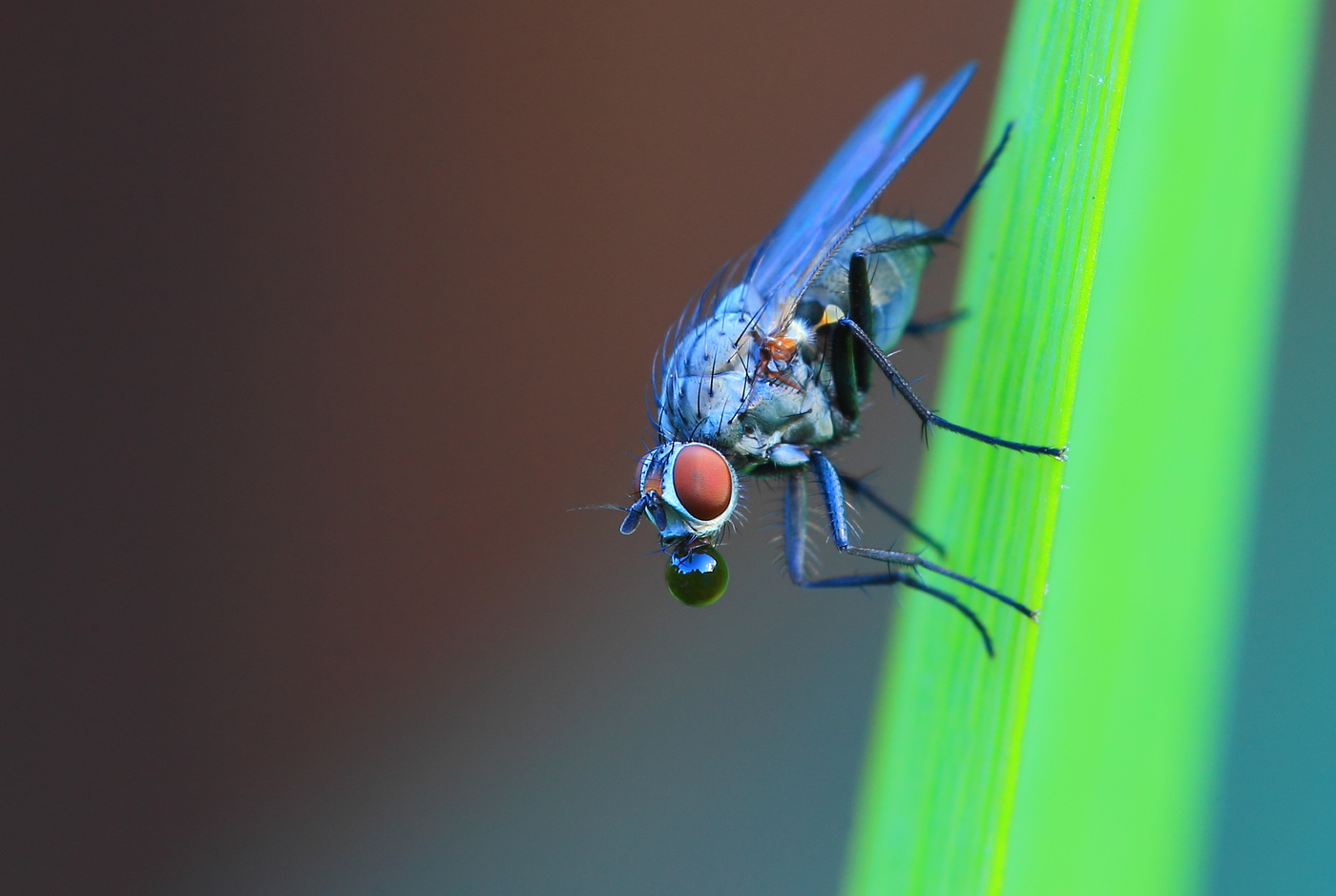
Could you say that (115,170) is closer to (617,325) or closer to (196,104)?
(196,104)

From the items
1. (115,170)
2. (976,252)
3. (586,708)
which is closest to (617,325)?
(586,708)

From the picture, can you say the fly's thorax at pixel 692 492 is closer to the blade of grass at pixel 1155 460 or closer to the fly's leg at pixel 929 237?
the fly's leg at pixel 929 237

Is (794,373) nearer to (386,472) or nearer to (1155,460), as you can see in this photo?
(1155,460)

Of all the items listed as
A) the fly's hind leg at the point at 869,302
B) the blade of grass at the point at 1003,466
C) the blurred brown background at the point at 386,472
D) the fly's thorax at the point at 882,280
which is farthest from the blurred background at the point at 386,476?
the blade of grass at the point at 1003,466

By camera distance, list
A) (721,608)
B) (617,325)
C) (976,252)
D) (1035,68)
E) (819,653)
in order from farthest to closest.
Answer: (617,325) → (721,608) → (819,653) → (976,252) → (1035,68)

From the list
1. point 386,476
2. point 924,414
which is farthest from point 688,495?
point 386,476

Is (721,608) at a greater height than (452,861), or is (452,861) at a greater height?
(721,608)
